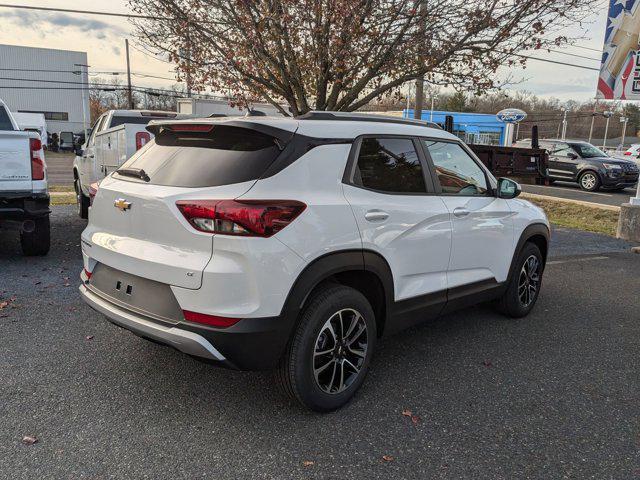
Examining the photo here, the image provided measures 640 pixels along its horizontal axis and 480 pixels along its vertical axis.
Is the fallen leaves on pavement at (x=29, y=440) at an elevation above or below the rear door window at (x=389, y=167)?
below

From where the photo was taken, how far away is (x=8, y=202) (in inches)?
234

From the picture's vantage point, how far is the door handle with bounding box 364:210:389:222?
322cm

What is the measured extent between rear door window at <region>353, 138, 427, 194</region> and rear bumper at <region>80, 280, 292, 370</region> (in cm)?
109

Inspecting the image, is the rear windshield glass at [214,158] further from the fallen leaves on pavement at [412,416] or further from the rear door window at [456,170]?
the fallen leaves on pavement at [412,416]

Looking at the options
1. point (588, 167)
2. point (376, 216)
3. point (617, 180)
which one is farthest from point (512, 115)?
point (376, 216)

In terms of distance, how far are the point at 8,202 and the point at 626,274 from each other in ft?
26.6

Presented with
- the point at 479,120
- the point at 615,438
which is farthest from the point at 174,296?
the point at 479,120

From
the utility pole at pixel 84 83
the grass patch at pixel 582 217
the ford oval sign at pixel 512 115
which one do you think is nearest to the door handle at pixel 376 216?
the grass patch at pixel 582 217

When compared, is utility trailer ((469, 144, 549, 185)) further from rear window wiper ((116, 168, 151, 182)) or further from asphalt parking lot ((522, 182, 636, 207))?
rear window wiper ((116, 168, 151, 182))

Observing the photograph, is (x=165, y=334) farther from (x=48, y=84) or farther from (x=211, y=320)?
(x=48, y=84)

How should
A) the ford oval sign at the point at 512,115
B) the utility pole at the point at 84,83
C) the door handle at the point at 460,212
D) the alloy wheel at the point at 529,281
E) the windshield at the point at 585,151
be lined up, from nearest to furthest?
the door handle at the point at 460,212 < the alloy wheel at the point at 529,281 < the windshield at the point at 585,151 < the ford oval sign at the point at 512,115 < the utility pole at the point at 84,83

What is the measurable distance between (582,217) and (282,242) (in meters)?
12.1

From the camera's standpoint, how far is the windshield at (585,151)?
20469 millimetres

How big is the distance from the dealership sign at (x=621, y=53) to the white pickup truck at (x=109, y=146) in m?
8.86
